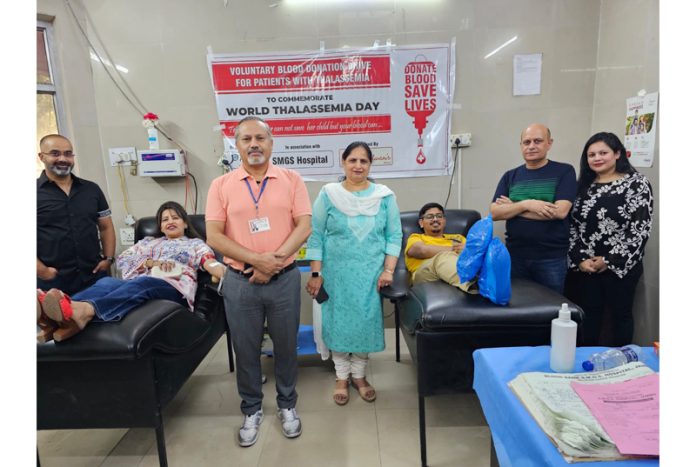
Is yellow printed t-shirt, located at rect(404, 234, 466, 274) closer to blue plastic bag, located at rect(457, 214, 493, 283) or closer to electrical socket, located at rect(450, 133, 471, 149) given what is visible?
blue plastic bag, located at rect(457, 214, 493, 283)

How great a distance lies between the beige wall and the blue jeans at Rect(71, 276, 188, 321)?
134 cm

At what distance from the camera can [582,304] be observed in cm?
206

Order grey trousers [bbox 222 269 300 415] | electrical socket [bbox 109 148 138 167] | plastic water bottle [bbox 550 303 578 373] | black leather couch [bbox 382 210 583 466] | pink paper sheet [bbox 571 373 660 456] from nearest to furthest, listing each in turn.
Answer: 1. pink paper sheet [bbox 571 373 660 456]
2. plastic water bottle [bbox 550 303 578 373]
3. black leather couch [bbox 382 210 583 466]
4. grey trousers [bbox 222 269 300 415]
5. electrical socket [bbox 109 148 138 167]

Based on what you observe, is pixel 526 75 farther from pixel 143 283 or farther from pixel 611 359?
pixel 143 283

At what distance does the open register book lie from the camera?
0.70 m


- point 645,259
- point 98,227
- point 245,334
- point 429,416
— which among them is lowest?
point 429,416

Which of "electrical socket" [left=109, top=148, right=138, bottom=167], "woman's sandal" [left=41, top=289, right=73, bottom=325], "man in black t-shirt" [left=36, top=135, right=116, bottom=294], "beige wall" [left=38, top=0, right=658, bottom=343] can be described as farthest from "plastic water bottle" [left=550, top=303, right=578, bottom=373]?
"electrical socket" [left=109, top=148, right=138, bottom=167]

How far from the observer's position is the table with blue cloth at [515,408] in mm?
729

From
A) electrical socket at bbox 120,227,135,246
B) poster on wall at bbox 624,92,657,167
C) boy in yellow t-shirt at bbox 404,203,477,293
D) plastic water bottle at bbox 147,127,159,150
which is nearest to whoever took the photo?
boy in yellow t-shirt at bbox 404,203,477,293

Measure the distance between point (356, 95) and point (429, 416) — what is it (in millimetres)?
2202

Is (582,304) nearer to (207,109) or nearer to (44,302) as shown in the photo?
(44,302)

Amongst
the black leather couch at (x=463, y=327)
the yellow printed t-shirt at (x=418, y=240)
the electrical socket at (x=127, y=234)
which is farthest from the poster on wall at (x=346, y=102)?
the black leather couch at (x=463, y=327)

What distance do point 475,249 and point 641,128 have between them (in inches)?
62.9

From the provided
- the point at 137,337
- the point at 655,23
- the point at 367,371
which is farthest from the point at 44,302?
the point at 655,23
